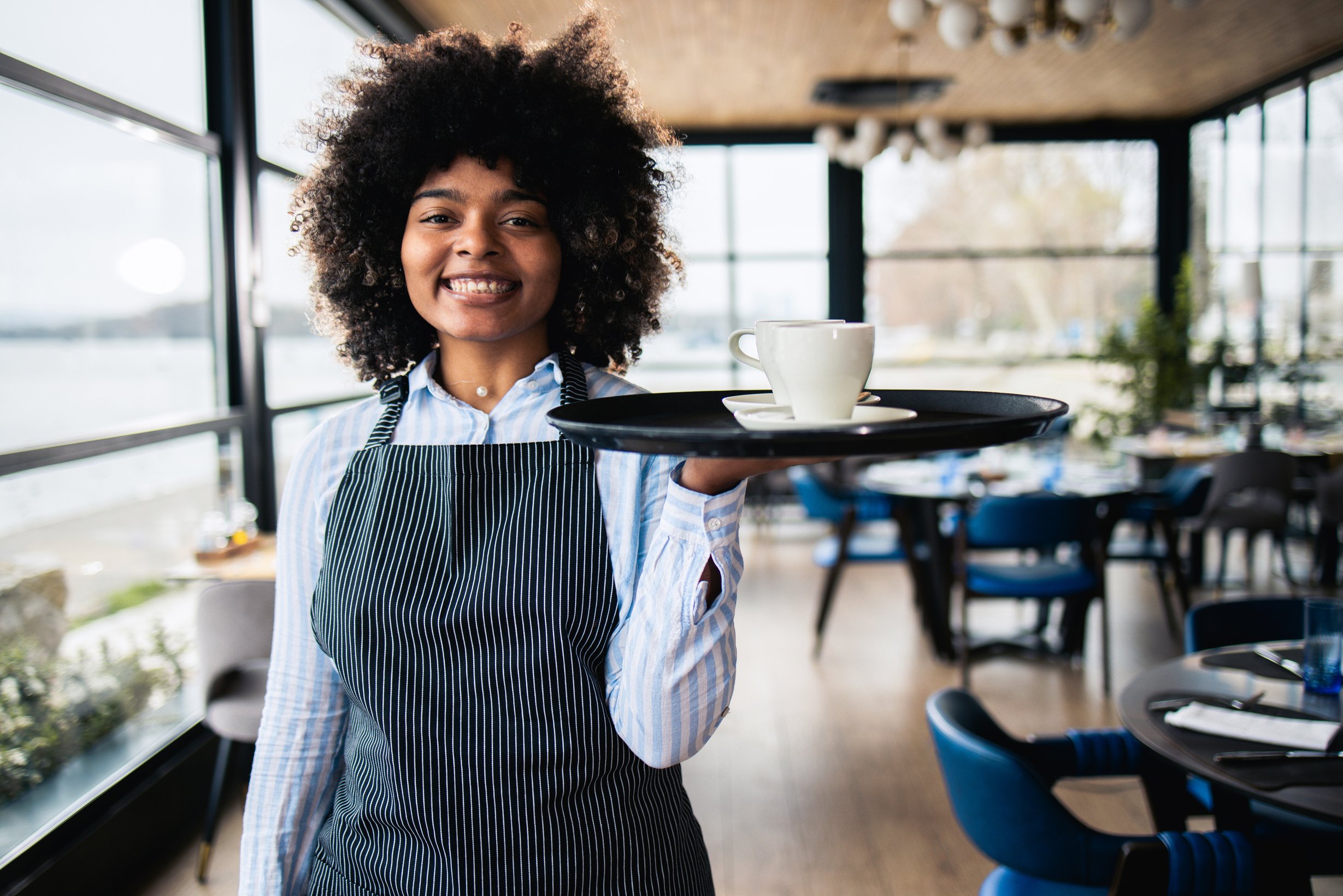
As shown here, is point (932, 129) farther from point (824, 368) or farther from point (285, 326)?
point (824, 368)

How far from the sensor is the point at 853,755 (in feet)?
11.5

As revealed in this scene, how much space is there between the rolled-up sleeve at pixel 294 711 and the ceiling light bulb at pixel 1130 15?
4.28 m

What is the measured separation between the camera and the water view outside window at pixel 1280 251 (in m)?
6.69

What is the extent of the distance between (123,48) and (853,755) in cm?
330

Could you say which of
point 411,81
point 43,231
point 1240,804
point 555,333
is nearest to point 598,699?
point 555,333

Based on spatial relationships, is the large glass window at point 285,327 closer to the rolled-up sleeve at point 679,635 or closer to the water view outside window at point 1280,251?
the rolled-up sleeve at point 679,635

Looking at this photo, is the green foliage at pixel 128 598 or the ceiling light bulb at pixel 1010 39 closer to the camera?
the green foliage at pixel 128 598

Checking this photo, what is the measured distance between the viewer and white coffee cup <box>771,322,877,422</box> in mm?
830

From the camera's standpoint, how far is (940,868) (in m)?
2.75

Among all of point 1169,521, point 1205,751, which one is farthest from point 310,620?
point 1169,521

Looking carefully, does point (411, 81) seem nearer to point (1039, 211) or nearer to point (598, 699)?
point (598, 699)

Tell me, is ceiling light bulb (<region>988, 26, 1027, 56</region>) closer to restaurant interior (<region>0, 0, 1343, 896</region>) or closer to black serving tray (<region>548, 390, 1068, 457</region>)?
restaurant interior (<region>0, 0, 1343, 896</region>)

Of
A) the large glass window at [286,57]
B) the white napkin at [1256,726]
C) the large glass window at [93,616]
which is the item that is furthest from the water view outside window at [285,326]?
the white napkin at [1256,726]

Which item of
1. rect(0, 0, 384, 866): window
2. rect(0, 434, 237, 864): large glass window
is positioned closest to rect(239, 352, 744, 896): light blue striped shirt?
rect(0, 0, 384, 866): window
